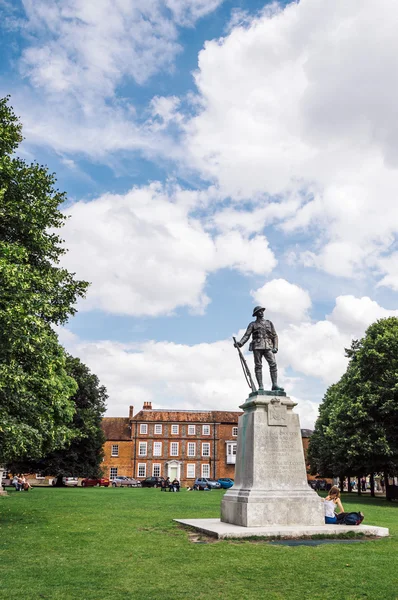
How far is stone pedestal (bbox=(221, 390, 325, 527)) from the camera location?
Answer: 13.3 meters

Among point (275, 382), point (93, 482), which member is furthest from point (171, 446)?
point (275, 382)

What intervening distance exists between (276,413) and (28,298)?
24.3 ft

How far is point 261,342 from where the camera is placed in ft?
51.2

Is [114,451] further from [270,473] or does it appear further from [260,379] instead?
[270,473]

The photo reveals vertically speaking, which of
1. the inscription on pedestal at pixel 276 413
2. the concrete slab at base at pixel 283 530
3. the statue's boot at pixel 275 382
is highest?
the statue's boot at pixel 275 382

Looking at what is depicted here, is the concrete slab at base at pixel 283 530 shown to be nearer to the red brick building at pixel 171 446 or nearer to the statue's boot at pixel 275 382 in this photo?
the statue's boot at pixel 275 382

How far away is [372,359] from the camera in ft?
113

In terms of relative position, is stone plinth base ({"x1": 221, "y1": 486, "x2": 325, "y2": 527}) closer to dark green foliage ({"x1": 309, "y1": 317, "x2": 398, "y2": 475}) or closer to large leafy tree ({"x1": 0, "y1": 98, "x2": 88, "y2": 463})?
large leafy tree ({"x1": 0, "y1": 98, "x2": 88, "y2": 463})

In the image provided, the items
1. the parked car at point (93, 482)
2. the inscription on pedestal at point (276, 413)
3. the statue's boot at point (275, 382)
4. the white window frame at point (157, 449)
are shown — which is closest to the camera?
the inscription on pedestal at point (276, 413)

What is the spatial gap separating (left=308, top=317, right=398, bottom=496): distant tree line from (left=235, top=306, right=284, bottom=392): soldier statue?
1943cm

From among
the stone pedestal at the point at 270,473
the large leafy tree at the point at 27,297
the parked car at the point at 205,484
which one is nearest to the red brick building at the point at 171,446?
the parked car at the point at 205,484

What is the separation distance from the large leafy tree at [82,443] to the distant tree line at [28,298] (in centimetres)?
3043

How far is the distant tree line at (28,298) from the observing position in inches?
580

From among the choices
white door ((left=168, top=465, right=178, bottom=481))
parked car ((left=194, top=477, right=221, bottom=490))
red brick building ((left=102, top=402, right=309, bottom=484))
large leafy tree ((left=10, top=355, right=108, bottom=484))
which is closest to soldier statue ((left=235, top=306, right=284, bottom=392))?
large leafy tree ((left=10, top=355, right=108, bottom=484))
